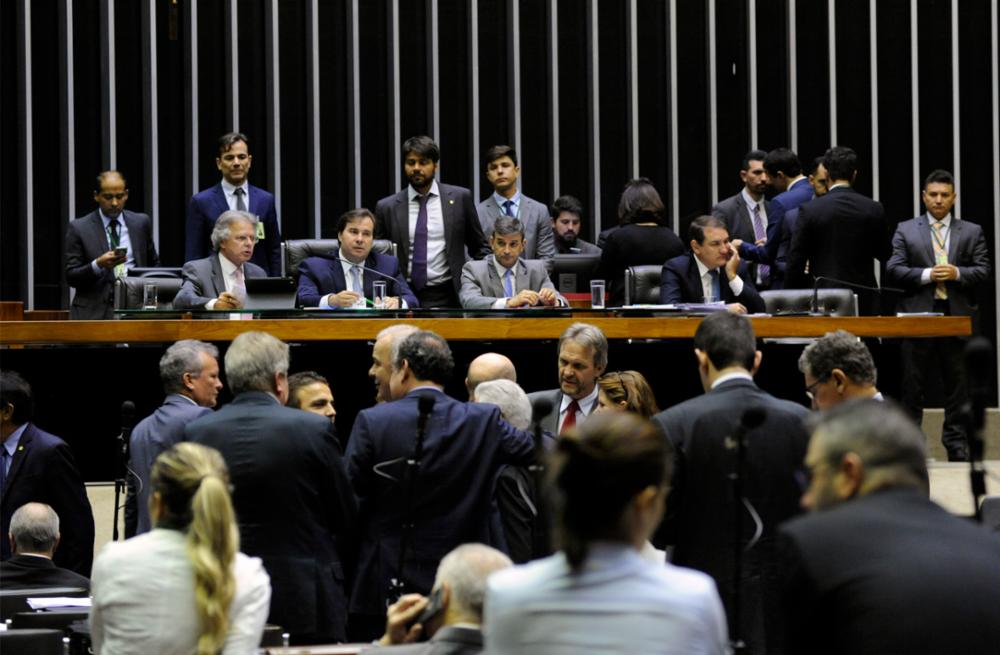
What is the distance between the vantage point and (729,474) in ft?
13.5

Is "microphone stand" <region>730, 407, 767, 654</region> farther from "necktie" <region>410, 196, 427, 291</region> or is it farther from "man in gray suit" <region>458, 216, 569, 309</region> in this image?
"necktie" <region>410, 196, 427, 291</region>

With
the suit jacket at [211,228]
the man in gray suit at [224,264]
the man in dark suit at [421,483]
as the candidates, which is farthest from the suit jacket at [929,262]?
the man in dark suit at [421,483]

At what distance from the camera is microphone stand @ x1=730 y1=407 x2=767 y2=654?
362 centimetres

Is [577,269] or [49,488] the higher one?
[577,269]

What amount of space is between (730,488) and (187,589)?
4.97 ft

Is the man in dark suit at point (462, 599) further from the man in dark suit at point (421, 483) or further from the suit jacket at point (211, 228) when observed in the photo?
the suit jacket at point (211, 228)

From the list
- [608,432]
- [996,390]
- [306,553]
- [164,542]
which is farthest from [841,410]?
[996,390]

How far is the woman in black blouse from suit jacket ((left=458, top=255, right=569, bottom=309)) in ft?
2.72

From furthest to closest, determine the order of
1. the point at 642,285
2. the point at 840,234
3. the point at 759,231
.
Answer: the point at 759,231 → the point at 840,234 → the point at 642,285

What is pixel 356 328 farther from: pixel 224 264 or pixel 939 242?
pixel 939 242

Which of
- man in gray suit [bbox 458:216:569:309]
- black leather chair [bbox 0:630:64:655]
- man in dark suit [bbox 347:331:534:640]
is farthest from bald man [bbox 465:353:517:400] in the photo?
man in gray suit [bbox 458:216:569:309]

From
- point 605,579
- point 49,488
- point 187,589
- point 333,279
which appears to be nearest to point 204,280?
point 333,279

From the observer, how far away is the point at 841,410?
2.62 metres

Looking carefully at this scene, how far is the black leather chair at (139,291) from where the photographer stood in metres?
7.82
